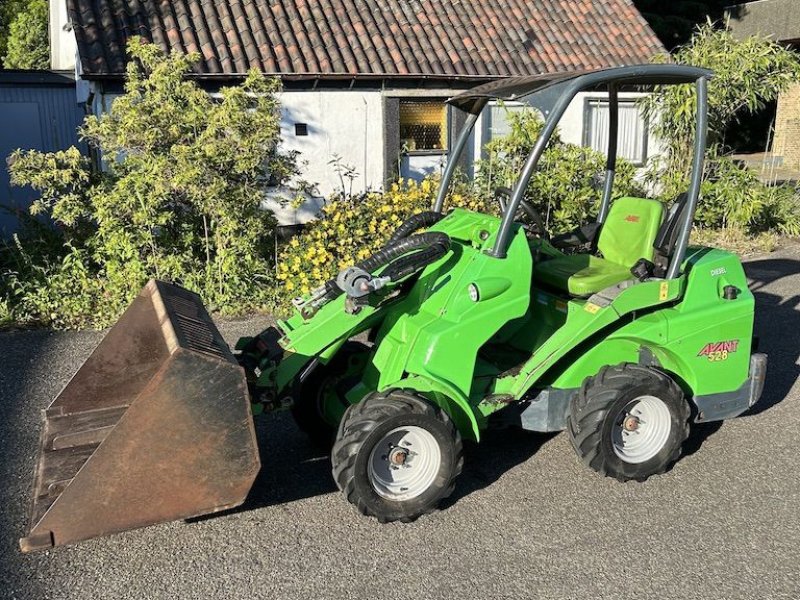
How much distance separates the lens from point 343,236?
826 cm

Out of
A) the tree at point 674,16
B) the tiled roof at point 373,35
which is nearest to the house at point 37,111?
the tiled roof at point 373,35

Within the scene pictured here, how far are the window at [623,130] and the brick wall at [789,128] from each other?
1155cm

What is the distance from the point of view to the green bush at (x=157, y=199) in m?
7.36

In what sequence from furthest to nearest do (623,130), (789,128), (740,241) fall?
(789,128) → (623,130) → (740,241)

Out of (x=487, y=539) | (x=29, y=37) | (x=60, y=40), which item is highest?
(x=29, y=37)

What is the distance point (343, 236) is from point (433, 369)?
443 centimetres

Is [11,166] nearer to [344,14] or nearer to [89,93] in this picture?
[89,93]

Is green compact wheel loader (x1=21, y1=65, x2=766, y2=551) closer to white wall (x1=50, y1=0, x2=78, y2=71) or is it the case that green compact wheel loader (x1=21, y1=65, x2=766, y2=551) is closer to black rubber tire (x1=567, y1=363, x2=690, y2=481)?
black rubber tire (x1=567, y1=363, x2=690, y2=481)

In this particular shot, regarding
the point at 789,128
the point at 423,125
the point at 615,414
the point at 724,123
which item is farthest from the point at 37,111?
the point at 789,128

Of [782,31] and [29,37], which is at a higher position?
[782,31]

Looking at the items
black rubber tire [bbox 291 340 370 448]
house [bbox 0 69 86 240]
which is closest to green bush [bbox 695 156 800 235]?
black rubber tire [bbox 291 340 370 448]

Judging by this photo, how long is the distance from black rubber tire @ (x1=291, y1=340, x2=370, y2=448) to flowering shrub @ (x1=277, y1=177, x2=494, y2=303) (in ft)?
10.5

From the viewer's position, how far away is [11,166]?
7477mm

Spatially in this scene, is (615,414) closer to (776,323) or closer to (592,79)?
(592,79)
